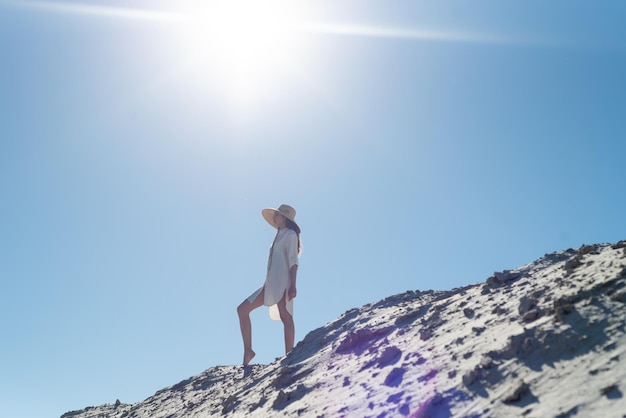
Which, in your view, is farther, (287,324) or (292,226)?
(292,226)

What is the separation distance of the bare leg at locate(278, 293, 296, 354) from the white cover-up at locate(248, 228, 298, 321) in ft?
0.18

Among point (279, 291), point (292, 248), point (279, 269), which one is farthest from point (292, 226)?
point (279, 291)

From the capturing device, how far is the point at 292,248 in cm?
770

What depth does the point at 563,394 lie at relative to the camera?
3.01 metres

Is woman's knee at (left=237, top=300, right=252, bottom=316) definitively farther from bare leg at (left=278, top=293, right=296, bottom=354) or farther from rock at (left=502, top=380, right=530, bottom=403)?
rock at (left=502, top=380, right=530, bottom=403)

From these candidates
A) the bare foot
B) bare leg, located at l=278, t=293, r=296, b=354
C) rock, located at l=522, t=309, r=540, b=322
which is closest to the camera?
rock, located at l=522, t=309, r=540, b=322

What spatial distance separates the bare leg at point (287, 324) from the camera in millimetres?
7402

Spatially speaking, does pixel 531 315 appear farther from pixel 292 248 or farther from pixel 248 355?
pixel 248 355

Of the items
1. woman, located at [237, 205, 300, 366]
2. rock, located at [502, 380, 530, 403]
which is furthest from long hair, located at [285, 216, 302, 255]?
rock, located at [502, 380, 530, 403]

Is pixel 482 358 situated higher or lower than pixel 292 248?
lower

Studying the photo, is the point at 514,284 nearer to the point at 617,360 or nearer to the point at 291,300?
the point at 617,360

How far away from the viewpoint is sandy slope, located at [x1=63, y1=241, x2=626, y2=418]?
10.3 ft

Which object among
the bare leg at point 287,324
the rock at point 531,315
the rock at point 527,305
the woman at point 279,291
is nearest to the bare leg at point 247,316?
the woman at point 279,291

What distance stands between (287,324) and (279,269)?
791mm
